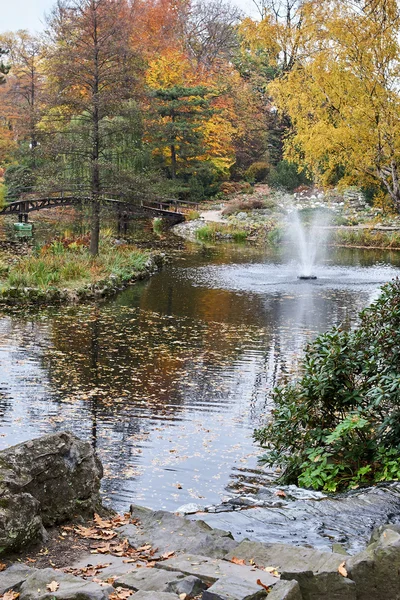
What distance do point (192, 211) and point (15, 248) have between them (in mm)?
12809

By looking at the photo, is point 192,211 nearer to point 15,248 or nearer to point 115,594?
point 15,248

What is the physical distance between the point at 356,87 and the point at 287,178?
32.9 m

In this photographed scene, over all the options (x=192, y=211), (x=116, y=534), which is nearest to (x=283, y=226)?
(x=192, y=211)

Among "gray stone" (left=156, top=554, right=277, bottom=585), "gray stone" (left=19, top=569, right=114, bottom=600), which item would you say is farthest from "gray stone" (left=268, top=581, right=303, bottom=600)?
"gray stone" (left=19, top=569, right=114, bottom=600)

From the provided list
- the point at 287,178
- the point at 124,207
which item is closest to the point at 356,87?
the point at 124,207

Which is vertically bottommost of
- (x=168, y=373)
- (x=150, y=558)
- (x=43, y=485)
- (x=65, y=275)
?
(x=168, y=373)

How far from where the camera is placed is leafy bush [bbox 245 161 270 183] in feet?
149

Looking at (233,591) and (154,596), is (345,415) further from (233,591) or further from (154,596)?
(154,596)

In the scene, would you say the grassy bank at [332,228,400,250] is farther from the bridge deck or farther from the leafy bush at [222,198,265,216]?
the bridge deck

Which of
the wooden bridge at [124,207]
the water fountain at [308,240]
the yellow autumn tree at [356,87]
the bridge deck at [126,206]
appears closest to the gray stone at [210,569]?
the yellow autumn tree at [356,87]

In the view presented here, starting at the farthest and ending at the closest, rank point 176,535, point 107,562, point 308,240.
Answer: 1. point 308,240
2. point 176,535
3. point 107,562

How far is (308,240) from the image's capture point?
32062 mm

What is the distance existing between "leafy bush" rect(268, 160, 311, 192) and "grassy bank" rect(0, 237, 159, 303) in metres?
23.6

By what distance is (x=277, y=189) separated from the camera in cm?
4328
